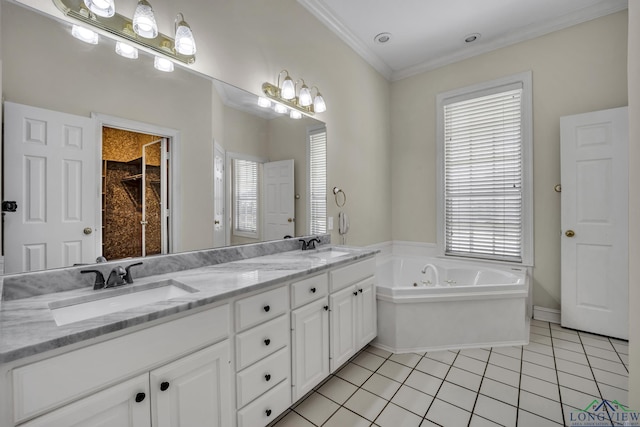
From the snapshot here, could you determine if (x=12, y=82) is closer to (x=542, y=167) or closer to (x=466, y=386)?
(x=466, y=386)

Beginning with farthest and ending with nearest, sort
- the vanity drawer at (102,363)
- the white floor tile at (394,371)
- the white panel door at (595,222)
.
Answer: the white panel door at (595,222), the white floor tile at (394,371), the vanity drawer at (102,363)

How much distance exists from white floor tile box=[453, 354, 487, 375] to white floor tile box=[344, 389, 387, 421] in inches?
29.8

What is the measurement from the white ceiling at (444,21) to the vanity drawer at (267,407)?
2882 millimetres

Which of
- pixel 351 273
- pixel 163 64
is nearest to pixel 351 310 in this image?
pixel 351 273

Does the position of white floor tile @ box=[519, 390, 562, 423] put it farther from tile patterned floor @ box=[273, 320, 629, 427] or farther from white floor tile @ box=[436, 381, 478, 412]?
white floor tile @ box=[436, 381, 478, 412]

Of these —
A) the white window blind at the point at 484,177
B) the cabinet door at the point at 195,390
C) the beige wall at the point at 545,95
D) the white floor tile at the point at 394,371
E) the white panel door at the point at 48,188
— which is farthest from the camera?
the white window blind at the point at 484,177

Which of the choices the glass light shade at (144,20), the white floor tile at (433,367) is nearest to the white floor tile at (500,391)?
the white floor tile at (433,367)

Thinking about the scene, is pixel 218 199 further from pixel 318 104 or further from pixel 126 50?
pixel 318 104

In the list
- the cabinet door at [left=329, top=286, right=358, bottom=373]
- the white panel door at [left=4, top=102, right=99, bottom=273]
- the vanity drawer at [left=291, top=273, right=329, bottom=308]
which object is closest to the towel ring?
Result: the cabinet door at [left=329, top=286, right=358, bottom=373]

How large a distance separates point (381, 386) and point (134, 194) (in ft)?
6.17

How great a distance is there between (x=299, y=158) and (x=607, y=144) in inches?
106

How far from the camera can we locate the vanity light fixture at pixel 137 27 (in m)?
1.28

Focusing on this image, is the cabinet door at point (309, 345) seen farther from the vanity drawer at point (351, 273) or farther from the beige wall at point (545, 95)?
the beige wall at point (545, 95)

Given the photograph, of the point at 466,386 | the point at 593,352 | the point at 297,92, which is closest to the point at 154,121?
the point at 297,92
